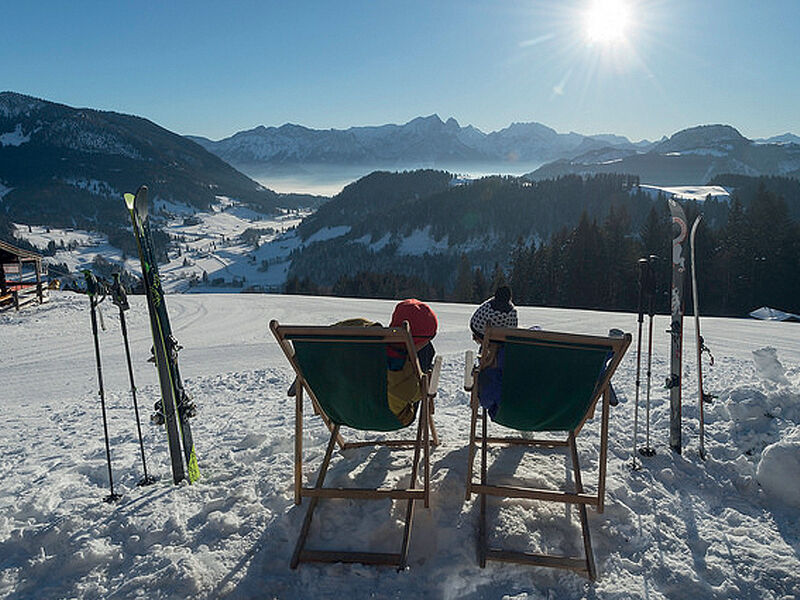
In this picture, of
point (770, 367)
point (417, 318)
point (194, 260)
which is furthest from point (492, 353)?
point (194, 260)

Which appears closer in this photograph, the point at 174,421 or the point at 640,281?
the point at 174,421

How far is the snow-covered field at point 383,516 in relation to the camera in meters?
2.68

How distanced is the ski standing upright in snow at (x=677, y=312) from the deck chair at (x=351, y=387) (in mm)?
2288

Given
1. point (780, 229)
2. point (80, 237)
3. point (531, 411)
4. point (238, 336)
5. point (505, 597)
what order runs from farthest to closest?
point (80, 237) → point (780, 229) → point (238, 336) → point (531, 411) → point (505, 597)

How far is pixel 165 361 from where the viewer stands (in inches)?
142

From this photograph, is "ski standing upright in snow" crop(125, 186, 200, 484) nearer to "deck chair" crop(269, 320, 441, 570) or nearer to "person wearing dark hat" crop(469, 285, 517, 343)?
"deck chair" crop(269, 320, 441, 570)

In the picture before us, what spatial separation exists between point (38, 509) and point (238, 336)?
9.59 metres

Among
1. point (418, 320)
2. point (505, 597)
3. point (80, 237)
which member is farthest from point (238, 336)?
point (80, 237)

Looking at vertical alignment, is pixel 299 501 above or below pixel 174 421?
below

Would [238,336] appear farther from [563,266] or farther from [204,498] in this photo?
[563,266]

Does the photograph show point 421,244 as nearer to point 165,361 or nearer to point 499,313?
point 499,313

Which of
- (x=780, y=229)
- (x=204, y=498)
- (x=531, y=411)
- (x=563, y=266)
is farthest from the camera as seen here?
(x=563, y=266)

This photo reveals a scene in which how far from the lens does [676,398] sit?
4.16m

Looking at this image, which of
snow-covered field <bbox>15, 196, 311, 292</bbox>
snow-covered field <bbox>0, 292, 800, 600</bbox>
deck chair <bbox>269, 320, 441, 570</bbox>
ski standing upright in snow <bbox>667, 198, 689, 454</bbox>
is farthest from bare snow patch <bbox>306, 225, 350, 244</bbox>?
deck chair <bbox>269, 320, 441, 570</bbox>
